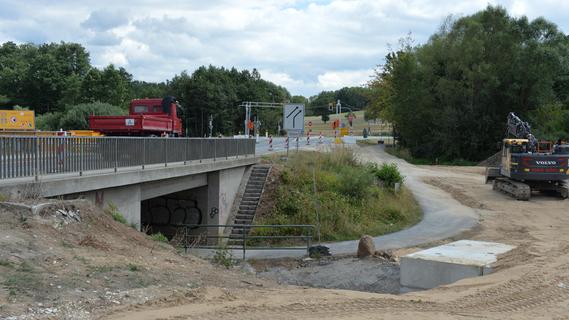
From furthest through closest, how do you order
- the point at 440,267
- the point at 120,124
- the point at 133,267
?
the point at 120,124, the point at 440,267, the point at 133,267

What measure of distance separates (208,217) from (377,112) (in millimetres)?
71241

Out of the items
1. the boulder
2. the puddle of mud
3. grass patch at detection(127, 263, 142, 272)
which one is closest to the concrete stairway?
the puddle of mud

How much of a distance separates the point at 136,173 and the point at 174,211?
9.89 metres

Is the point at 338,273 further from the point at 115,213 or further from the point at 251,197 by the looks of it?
the point at 251,197

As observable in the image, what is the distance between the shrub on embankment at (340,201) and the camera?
26811 millimetres

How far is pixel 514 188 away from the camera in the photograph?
114 ft

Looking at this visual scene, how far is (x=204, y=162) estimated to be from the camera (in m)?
25.6

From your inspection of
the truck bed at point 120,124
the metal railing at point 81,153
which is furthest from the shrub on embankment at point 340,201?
the truck bed at point 120,124

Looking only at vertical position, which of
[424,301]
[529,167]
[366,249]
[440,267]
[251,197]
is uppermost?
[529,167]

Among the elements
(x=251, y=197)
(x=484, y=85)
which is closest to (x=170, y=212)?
(x=251, y=197)

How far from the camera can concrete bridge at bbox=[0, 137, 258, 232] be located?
13.1 metres

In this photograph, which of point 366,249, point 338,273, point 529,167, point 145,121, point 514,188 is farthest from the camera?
point 514,188

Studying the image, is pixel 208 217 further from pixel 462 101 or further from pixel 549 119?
pixel 549 119

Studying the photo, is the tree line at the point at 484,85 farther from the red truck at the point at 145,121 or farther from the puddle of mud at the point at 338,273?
the puddle of mud at the point at 338,273
